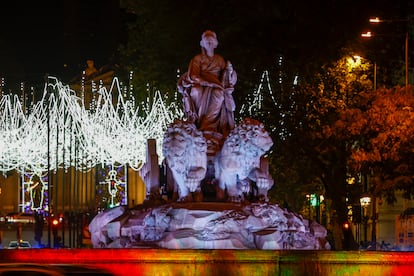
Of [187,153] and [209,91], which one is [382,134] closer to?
[209,91]

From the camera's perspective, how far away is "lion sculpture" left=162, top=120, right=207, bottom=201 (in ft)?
81.3

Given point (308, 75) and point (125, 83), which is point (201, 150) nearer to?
point (308, 75)

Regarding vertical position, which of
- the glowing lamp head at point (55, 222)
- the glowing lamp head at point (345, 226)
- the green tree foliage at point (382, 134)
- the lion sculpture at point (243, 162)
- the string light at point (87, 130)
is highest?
the string light at point (87, 130)

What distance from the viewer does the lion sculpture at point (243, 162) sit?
24.9 metres

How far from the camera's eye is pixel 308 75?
136ft

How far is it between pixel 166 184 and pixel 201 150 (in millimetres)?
1998

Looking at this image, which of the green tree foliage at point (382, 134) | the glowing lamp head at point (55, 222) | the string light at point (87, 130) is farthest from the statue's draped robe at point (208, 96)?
the string light at point (87, 130)

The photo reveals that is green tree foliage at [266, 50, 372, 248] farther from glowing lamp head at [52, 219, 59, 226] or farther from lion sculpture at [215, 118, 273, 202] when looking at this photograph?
lion sculpture at [215, 118, 273, 202]

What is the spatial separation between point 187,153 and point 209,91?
197cm

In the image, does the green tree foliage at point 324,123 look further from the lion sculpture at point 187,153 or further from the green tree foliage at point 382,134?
the lion sculpture at point 187,153

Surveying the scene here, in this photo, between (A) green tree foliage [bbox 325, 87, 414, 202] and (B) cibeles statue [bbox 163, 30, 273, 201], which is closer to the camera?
(B) cibeles statue [bbox 163, 30, 273, 201]

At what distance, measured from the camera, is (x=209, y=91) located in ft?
85.7

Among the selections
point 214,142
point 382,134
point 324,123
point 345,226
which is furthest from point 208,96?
point 324,123

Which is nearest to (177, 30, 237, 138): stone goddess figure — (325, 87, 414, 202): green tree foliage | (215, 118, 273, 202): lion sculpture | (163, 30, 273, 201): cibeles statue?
(163, 30, 273, 201): cibeles statue
